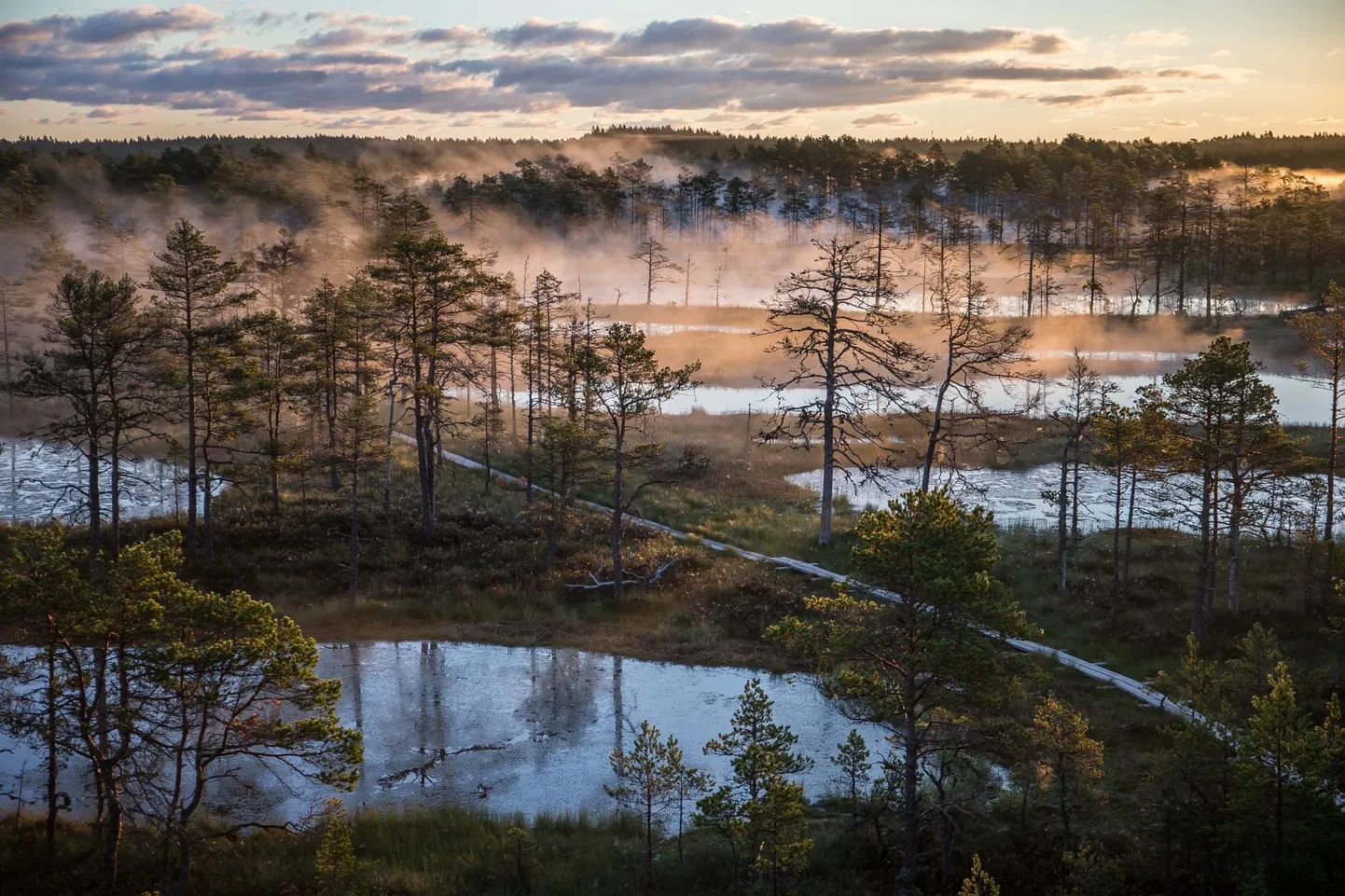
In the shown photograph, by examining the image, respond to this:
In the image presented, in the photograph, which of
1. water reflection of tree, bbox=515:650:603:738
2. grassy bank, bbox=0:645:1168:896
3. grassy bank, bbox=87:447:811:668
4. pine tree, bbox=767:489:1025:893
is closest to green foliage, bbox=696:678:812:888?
grassy bank, bbox=0:645:1168:896

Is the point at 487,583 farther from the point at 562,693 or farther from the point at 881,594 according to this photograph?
the point at 881,594

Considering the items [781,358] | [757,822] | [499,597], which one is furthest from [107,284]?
[781,358]

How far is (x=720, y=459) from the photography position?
55.0 m

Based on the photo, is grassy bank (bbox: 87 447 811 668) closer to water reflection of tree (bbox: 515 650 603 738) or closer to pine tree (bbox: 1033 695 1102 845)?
water reflection of tree (bbox: 515 650 603 738)

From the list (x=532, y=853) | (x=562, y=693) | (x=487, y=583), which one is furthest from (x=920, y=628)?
(x=487, y=583)

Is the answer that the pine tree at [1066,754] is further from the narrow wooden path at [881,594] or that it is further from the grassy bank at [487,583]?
the grassy bank at [487,583]

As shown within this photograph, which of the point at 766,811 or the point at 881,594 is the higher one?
the point at 766,811

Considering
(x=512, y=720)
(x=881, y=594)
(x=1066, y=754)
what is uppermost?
(x=1066, y=754)

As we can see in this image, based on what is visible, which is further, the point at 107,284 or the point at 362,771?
the point at 107,284

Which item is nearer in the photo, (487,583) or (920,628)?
(920,628)

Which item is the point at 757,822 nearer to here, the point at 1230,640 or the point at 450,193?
the point at 1230,640

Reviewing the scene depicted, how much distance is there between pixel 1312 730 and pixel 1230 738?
2.41m

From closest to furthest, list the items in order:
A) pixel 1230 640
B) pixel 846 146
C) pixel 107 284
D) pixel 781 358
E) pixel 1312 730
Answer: pixel 1312 730
pixel 1230 640
pixel 107 284
pixel 781 358
pixel 846 146

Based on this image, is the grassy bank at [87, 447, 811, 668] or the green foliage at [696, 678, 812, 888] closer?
the green foliage at [696, 678, 812, 888]
